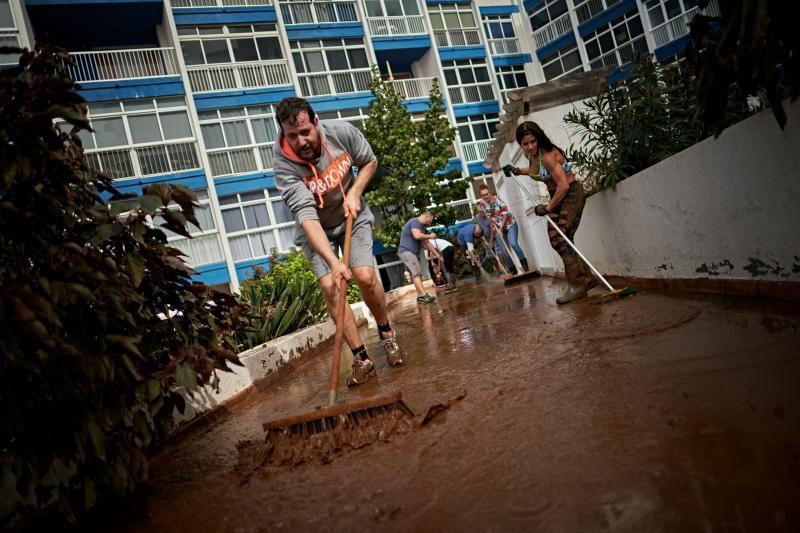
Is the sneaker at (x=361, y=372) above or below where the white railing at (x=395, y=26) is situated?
below

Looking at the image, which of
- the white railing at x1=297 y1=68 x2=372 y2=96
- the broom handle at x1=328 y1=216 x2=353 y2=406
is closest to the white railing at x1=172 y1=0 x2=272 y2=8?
the white railing at x1=297 y1=68 x2=372 y2=96

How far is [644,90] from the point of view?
4980 millimetres

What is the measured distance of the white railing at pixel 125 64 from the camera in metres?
21.6

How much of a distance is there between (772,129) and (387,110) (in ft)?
68.7

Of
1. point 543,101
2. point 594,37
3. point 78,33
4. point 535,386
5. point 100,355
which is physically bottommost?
point 535,386

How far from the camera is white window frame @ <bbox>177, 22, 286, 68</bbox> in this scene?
23359 millimetres

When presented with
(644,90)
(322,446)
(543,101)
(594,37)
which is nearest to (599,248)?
(644,90)

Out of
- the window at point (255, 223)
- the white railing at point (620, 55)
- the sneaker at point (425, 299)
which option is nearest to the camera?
the sneaker at point (425, 299)

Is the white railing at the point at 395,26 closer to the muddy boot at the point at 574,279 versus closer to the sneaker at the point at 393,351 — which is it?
the muddy boot at the point at 574,279

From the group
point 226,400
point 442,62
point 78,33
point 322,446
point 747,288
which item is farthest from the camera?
point 442,62

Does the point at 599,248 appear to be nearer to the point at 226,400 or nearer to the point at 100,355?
the point at 226,400

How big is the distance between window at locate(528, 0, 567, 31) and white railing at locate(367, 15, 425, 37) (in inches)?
337

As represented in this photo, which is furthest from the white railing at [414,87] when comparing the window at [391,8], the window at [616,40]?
the window at [616,40]

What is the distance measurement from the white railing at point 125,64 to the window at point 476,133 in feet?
48.0
